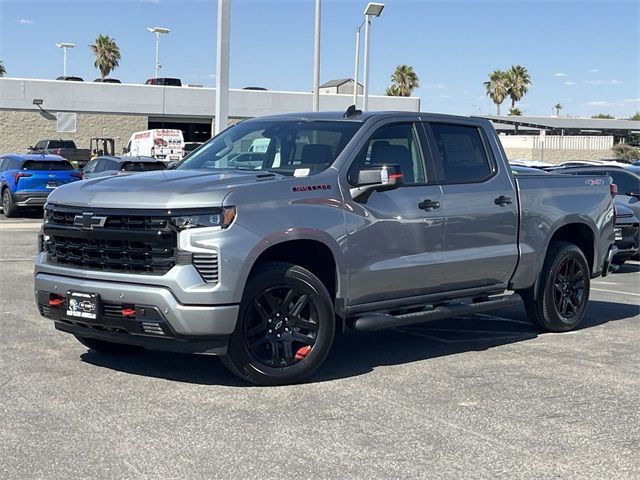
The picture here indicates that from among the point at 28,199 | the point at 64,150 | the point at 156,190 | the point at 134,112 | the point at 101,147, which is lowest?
the point at 28,199

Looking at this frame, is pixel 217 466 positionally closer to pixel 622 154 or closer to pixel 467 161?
pixel 467 161

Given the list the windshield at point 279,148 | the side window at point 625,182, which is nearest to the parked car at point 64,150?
the side window at point 625,182

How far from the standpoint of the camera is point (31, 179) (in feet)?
74.7

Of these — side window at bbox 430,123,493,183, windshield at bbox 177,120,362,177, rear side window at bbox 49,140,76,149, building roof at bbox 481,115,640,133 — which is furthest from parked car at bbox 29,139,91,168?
side window at bbox 430,123,493,183

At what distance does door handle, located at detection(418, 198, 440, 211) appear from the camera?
7246 millimetres

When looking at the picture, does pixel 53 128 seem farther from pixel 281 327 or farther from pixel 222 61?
pixel 281 327

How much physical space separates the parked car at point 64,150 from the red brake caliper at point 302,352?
111ft

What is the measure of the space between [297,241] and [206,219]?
2.67 feet

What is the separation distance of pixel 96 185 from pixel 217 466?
8.73 feet

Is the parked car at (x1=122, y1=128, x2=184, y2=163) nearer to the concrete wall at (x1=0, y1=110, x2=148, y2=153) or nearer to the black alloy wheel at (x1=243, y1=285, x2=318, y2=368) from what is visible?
the concrete wall at (x1=0, y1=110, x2=148, y2=153)

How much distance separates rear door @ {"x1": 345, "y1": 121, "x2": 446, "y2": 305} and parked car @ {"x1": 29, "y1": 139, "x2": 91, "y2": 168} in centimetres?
3310

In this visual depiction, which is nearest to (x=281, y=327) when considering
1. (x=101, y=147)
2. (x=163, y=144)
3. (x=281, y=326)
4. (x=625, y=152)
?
(x=281, y=326)

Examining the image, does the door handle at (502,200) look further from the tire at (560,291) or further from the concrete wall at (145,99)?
the concrete wall at (145,99)

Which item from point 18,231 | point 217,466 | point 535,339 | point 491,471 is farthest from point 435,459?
point 18,231
